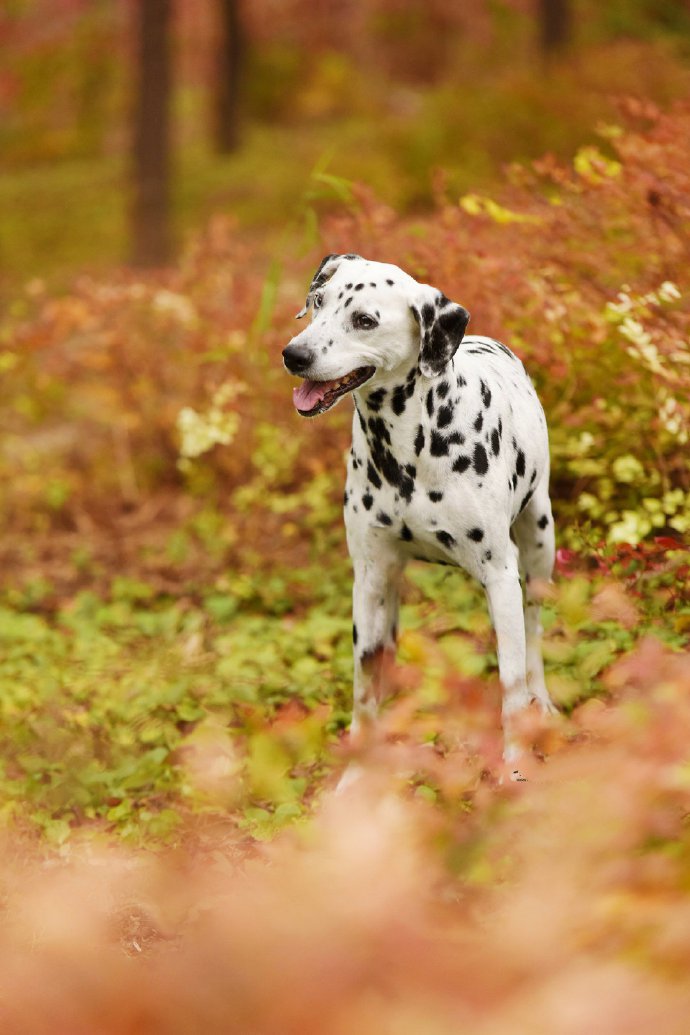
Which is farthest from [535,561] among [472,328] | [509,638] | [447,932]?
[447,932]

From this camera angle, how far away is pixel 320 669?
487 centimetres

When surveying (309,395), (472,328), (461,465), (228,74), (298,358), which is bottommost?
(228,74)

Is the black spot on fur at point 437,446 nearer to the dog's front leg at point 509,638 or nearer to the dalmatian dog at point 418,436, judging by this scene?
the dalmatian dog at point 418,436

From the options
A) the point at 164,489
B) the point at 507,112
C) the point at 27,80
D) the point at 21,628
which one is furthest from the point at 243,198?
the point at 21,628

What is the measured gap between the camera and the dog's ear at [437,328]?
3285 millimetres

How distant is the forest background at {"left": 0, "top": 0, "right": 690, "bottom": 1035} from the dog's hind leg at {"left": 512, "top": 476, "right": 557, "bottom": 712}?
0.36 feet

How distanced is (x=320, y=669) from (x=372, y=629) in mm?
1075

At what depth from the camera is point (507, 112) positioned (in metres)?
13.0

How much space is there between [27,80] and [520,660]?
25797mm

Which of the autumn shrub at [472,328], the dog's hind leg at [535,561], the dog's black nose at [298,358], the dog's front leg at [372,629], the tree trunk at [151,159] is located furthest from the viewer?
the tree trunk at [151,159]

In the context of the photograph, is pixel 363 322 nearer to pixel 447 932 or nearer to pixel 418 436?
pixel 418 436

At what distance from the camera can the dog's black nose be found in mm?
3174

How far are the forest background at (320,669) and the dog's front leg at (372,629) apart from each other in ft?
0.65

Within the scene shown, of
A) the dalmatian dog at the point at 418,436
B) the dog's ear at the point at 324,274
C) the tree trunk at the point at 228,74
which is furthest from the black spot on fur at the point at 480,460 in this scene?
the tree trunk at the point at 228,74
